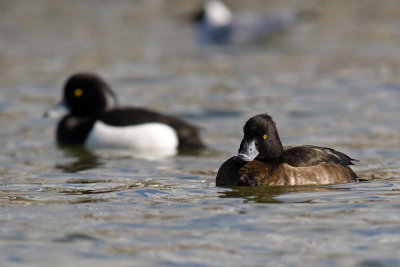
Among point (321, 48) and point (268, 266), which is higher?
point (321, 48)

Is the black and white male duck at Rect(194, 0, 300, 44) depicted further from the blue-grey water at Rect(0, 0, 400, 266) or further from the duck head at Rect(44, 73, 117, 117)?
the duck head at Rect(44, 73, 117, 117)

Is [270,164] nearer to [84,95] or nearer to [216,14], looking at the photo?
[84,95]

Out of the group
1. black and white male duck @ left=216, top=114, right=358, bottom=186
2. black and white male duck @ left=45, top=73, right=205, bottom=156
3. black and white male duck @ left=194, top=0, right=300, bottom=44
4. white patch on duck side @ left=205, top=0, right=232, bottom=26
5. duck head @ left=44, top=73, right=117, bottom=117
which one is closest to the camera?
black and white male duck @ left=216, top=114, right=358, bottom=186

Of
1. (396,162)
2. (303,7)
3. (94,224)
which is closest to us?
(94,224)

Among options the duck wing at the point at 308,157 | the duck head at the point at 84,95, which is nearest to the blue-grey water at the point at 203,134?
the duck wing at the point at 308,157

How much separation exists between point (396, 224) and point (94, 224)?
183cm

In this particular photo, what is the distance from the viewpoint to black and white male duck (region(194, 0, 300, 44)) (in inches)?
719

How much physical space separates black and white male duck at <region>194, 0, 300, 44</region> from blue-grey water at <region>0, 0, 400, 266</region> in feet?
1.19

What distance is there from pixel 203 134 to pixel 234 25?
809 cm

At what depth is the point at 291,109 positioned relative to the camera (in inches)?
496

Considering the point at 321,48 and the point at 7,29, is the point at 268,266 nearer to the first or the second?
the point at 321,48

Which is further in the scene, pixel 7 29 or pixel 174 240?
pixel 7 29

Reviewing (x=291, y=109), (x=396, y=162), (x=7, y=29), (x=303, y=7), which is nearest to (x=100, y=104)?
(x=291, y=109)

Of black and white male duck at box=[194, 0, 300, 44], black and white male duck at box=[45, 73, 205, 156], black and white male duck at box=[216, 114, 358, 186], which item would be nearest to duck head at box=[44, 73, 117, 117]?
black and white male duck at box=[45, 73, 205, 156]
